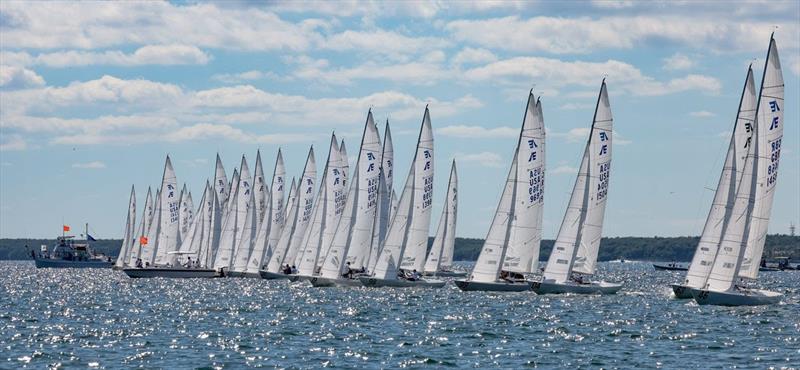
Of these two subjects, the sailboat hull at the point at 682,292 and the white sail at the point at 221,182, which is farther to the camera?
the white sail at the point at 221,182

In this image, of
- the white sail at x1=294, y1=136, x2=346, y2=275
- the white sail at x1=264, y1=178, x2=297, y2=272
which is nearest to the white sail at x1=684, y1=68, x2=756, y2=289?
the white sail at x1=294, y1=136, x2=346, y2=275

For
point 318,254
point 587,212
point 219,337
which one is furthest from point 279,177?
point 219,337

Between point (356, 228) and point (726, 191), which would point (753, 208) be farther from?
point (356, 228)

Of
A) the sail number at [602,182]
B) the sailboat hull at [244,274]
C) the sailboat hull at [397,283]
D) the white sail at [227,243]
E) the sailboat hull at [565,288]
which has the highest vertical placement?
the sail number at [602,182]

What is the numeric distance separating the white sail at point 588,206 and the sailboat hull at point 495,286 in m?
2.11

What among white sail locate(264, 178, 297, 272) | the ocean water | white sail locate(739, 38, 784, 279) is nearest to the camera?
the ocean water

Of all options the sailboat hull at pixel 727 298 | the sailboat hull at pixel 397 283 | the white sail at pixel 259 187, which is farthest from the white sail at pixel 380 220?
the white sail at pixel 259 187

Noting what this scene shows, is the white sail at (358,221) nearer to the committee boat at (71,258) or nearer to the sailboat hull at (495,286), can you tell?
the sailboat hull at (495,286)

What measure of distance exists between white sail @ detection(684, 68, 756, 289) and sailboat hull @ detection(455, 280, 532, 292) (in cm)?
1067

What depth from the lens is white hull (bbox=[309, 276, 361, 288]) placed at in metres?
77.2

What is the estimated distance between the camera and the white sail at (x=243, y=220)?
99.8m

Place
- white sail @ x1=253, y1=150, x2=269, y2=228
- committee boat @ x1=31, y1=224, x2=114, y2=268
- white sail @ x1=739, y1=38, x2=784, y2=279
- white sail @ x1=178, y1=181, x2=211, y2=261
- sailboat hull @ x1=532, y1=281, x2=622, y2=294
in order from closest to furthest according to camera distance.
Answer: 1. white sail @ x1=739, y1=38, x2=784, y2=279
2. sailboat hull @ x1=532, y1=281, x2=622, y2=294
3. white sail @ x1=253, y1=150, x2=269, y2=228
4. white sail @ x1=178, y1=181, x2=211, y2=261
5. committee boat @ x1=31, y1=224, x2=114, y2=268

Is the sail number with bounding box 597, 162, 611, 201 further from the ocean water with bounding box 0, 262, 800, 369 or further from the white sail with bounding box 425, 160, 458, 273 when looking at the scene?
the white sail with bounding box 425, 160, 458, 273

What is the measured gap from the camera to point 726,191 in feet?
203
